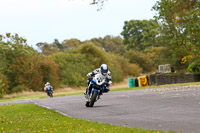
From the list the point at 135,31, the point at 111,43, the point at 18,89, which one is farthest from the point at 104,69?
the point at 111,43

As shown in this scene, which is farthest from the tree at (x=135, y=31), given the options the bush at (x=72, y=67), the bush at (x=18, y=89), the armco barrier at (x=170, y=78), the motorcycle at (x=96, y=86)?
the motorcycle at (x=96, y=86)

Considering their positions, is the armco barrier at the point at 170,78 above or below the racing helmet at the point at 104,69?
below

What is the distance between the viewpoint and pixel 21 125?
39.0 ft

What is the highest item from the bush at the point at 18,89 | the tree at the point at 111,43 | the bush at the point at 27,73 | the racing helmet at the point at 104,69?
the tree at the point at 111,43

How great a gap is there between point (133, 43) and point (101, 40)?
27924mm

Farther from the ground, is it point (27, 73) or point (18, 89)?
point (27, 73)

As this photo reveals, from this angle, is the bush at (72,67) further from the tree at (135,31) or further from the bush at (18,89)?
the tree at (135,31)

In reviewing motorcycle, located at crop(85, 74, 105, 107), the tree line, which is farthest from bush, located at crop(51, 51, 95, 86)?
motorcycle, located at crop(85, 74, 105, 107)

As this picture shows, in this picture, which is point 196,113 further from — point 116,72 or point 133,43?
point 133,43

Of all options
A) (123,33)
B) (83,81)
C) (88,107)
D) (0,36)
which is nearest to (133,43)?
(123,33)

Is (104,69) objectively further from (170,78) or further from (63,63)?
(63,63)

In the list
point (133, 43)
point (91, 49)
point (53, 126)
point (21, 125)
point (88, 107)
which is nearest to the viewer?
point (53, 126)

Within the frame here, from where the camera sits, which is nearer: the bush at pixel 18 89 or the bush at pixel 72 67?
the bush at pixel 18 89

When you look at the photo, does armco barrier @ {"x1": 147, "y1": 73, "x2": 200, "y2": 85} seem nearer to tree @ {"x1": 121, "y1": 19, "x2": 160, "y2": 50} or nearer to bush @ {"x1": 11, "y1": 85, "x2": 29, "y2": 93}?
bush @ {"x1": 11, "y1": 85, "x2": 29, "y2": 93}
